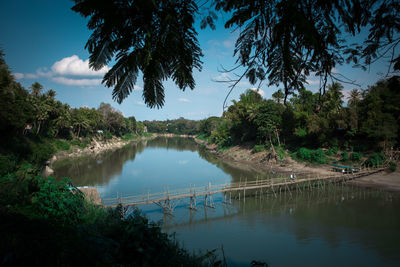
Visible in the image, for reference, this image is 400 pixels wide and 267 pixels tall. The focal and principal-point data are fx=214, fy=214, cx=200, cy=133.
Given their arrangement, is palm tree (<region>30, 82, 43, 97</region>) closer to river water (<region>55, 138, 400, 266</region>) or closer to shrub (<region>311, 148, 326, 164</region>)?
river water (<region>55, 138, 400, 266</region>)

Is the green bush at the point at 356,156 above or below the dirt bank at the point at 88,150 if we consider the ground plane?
above

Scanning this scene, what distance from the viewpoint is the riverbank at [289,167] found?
1994 centimetres

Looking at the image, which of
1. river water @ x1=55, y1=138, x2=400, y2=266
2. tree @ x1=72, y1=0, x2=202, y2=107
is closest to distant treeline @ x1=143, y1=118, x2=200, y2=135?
river water @ x1=55, y1=138, x2=400, y2=266

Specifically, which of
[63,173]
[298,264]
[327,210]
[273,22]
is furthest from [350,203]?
[63,173]

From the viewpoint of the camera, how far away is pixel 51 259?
5.97 ft

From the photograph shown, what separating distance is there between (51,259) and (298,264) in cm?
1037

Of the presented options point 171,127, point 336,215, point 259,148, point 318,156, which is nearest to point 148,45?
point 336,215

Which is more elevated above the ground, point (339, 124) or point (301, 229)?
point (339, 124)

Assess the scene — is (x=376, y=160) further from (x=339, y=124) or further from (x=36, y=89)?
(x=36, y=89)

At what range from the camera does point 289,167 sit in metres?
27.9

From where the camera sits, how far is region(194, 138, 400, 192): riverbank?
65.4 feet

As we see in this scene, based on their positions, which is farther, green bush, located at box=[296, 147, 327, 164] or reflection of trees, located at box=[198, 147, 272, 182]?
green bush, located at box=[296, 147, 327, 164]

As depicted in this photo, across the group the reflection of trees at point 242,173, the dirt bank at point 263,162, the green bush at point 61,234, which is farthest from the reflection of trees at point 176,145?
the green bush at point 61,234

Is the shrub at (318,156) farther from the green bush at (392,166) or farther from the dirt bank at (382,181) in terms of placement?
the green bush at (392,166)
